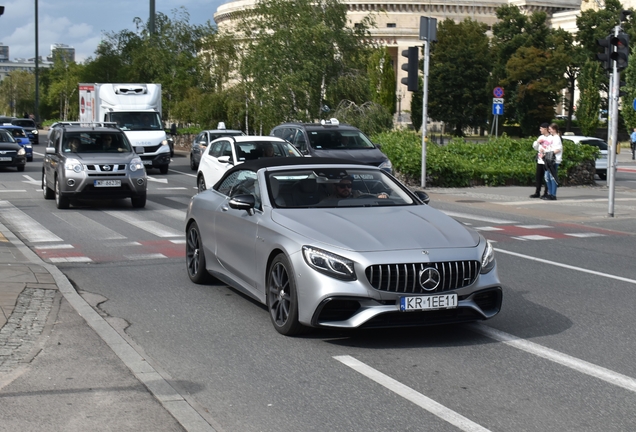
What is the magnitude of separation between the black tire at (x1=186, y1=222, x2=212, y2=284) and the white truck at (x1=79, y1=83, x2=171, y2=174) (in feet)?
73.4

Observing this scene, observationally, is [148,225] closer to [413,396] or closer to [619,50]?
[619,50]

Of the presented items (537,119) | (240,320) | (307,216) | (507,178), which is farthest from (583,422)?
(537,119)

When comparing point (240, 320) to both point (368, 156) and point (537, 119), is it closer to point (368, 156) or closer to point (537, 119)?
point (368, 156)

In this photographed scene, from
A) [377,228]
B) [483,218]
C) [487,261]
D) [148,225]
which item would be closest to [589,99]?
[483,218]

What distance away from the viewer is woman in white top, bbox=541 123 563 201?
22.5 meters

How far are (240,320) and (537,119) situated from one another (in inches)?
2867

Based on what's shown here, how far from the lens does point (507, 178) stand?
1074 inches

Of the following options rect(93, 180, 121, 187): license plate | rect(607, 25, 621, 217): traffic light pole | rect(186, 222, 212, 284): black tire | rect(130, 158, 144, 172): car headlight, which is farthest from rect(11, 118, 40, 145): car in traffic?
rect(186, 222, 212, 284): black tire

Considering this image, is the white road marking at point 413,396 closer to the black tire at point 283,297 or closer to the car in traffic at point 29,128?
the black tire at point 283,297

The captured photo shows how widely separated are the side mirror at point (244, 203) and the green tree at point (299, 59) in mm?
28530

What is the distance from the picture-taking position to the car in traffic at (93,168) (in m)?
18.9

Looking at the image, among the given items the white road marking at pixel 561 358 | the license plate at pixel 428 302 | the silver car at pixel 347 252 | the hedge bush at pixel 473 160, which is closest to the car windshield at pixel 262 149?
the hedge bush at pixel 473 160

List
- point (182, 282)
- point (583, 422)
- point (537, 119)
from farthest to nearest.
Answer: point (537, 119) → point (182, 282) → point (583, 422)

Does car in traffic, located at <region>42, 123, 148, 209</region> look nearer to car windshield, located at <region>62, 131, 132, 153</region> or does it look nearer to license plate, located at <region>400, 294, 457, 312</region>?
car windshield, located at <region>62, 131, 132, 153</region>
